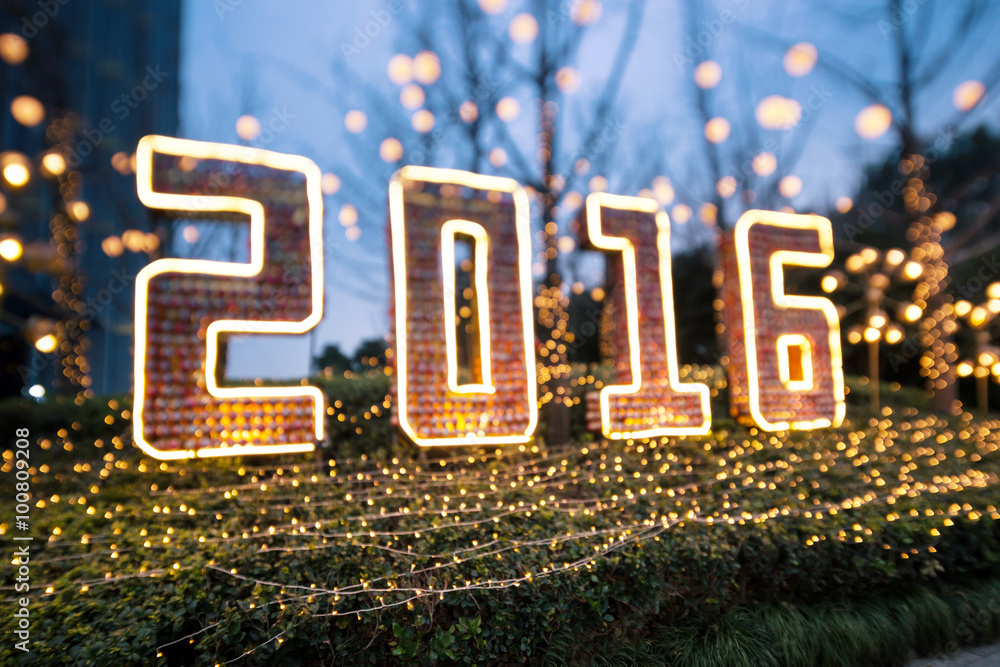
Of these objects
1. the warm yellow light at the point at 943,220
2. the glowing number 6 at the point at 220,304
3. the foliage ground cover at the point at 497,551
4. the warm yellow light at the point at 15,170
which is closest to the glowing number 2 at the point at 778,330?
the foliage ground cover at the point at 497,551

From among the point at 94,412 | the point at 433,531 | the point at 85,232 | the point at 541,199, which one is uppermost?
the point at 85,232

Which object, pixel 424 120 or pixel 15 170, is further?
pixel 424 120

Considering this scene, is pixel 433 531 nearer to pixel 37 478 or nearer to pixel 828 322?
pixel 37 478

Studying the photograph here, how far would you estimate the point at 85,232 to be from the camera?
10844mm

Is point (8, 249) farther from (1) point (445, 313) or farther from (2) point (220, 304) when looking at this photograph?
(1) point (445, 313)

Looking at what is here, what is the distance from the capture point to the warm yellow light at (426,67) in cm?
622

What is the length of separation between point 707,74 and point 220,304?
7116 millimetres

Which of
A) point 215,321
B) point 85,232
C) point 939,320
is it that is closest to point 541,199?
point 215,321

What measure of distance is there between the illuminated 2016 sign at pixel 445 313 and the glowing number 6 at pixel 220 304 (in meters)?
0.01

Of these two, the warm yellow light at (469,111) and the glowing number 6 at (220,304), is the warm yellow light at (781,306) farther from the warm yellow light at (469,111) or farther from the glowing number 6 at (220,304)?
the glowing number 6 at (220,304)

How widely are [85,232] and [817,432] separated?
12587mm

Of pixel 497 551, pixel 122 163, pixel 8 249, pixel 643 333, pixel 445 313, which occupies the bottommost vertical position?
pixel 497 551

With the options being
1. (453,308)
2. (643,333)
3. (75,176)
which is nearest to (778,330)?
(643,333)

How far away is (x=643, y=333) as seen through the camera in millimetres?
5449
